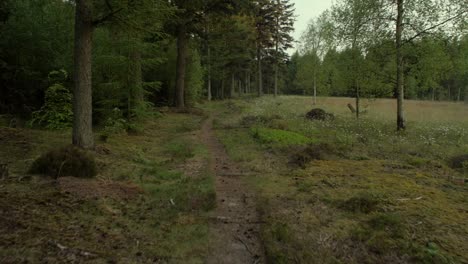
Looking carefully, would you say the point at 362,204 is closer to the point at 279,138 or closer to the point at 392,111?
the point at 279,138

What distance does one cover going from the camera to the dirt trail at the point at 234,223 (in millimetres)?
4133

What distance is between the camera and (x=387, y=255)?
3926 millimetres

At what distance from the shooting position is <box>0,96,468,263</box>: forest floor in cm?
395

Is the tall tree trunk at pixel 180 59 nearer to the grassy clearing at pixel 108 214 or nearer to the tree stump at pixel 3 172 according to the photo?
the grassy clearing at pixel 108 214

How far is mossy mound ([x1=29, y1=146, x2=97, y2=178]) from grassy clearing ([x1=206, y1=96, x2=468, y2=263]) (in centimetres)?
354

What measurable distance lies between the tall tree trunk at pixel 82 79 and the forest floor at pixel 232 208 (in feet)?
2.24

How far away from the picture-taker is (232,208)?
225 inches

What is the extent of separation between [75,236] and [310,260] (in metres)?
2.96

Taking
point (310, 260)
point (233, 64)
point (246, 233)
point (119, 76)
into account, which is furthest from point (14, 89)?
point (233, 64)

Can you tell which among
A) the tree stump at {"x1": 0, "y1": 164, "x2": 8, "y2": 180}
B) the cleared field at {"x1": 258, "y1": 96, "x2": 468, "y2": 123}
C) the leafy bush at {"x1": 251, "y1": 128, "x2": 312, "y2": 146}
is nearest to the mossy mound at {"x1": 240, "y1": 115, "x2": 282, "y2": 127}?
the leafy bush at {"x1": 251, "y1": 128, "x2": 312, "y2": 146}

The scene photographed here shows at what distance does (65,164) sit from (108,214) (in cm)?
195

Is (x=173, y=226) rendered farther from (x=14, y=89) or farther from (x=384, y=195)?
(x=14, y=89)

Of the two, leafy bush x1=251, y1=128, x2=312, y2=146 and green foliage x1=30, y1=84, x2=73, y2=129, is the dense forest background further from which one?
leafy bush x1=251, y1=128, x2=312, y2=146

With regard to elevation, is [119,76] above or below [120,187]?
above
